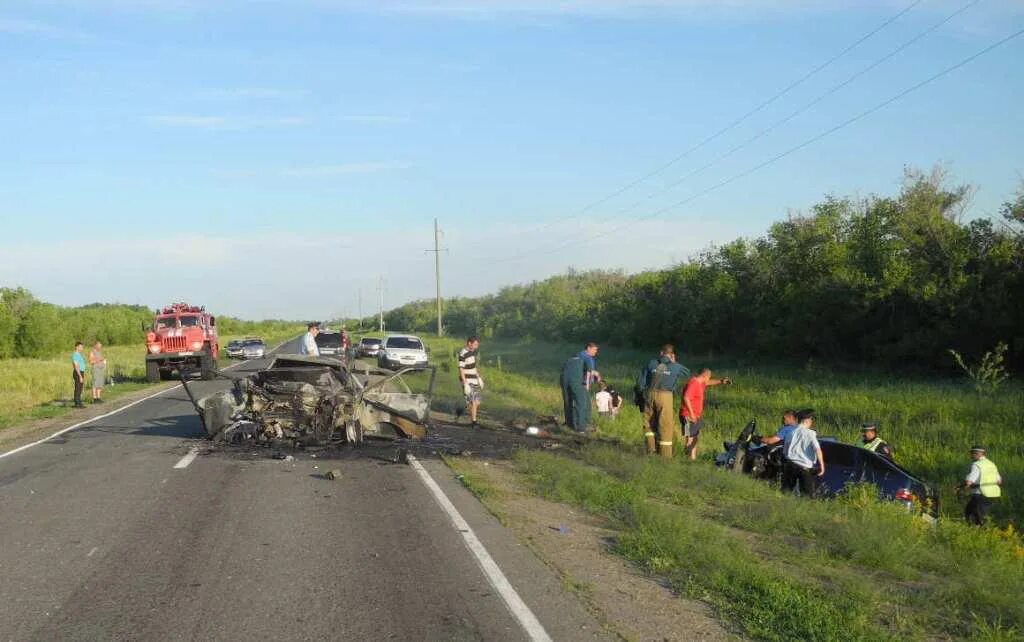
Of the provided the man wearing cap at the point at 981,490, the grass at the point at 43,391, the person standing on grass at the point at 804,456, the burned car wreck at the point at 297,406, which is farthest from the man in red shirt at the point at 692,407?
the grass at the point at 43,391

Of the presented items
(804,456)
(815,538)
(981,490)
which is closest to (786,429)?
(804,456)

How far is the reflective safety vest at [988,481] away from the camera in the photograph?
13.3 meters

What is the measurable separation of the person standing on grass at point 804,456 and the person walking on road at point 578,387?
16.8 ft

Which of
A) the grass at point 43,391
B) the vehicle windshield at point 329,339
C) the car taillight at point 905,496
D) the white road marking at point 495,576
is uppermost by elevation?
the vehicle windshield at point 329,339

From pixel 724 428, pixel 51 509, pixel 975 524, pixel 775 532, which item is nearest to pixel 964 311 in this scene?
pixel 724 428

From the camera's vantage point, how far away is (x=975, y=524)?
1333 cm

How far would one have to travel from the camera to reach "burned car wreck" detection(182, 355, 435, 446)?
15031 mm

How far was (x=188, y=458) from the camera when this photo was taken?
14.2 m

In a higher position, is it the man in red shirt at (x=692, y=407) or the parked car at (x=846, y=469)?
the man in red shirt at (x=692, y=407)

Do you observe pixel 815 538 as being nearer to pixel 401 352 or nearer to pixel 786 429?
pixel 786 429

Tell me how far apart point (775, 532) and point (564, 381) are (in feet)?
29.3

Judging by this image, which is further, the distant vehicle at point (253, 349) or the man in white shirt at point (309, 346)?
the distant vehicle at point (253, 349)

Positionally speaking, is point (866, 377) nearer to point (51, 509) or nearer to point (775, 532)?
point (775, 532)

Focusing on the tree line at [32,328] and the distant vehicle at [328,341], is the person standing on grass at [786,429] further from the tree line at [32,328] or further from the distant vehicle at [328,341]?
the tree line at [32,328]
